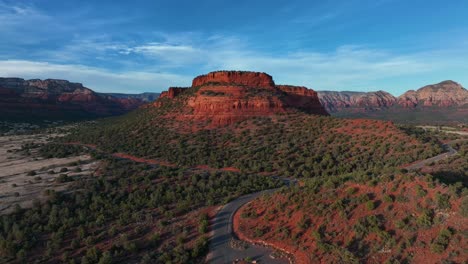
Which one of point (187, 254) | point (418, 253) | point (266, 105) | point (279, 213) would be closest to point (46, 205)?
point (187, 254)

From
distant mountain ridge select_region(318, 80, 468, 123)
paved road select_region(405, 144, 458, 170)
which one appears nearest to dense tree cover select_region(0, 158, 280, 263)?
paved road select_region(405, 144, 458, 170)

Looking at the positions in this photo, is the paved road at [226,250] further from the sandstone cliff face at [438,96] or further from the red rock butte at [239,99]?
the sandstone cliff face at [438,96]

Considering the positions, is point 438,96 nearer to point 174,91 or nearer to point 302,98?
point 302,98

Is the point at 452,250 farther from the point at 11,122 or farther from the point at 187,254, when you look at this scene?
the point at 11,122

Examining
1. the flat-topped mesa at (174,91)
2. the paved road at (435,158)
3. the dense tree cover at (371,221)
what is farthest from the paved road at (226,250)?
the flat-topped mesa at (174,91)

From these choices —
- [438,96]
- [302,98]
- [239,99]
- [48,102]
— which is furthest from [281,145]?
[438,96]

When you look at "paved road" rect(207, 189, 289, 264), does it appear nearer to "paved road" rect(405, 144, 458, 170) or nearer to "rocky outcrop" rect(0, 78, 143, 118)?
"paved road" rect(405, 144, 458, 170)
